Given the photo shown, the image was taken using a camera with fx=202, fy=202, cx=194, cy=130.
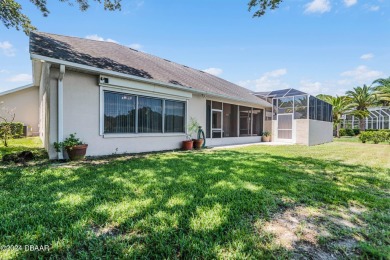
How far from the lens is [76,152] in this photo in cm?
677

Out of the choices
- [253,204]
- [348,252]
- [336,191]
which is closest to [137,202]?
[253,204]

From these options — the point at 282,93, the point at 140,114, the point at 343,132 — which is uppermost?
the point at 282,93

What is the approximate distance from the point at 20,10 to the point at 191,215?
512 inches

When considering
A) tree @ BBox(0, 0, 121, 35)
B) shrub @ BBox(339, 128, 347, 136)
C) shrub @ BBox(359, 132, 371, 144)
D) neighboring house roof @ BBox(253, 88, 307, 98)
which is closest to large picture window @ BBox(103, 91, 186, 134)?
tree @ BBox(0, 0, 121, 35)

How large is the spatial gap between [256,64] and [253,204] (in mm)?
17625

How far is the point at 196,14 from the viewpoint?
12453 mm

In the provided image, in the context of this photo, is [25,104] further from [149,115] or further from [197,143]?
[197,143]

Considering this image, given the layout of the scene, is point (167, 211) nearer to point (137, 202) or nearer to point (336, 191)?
point (137, 202)

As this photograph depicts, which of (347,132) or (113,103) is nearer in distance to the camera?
(113,103)

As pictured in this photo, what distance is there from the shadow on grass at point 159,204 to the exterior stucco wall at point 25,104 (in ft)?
49.5

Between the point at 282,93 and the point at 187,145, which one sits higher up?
the point at 282,93

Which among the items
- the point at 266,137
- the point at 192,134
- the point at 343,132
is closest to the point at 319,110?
the point at 266,137

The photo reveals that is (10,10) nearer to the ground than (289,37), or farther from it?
nearer to the ground

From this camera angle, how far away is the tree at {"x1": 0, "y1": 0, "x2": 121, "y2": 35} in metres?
9.34
